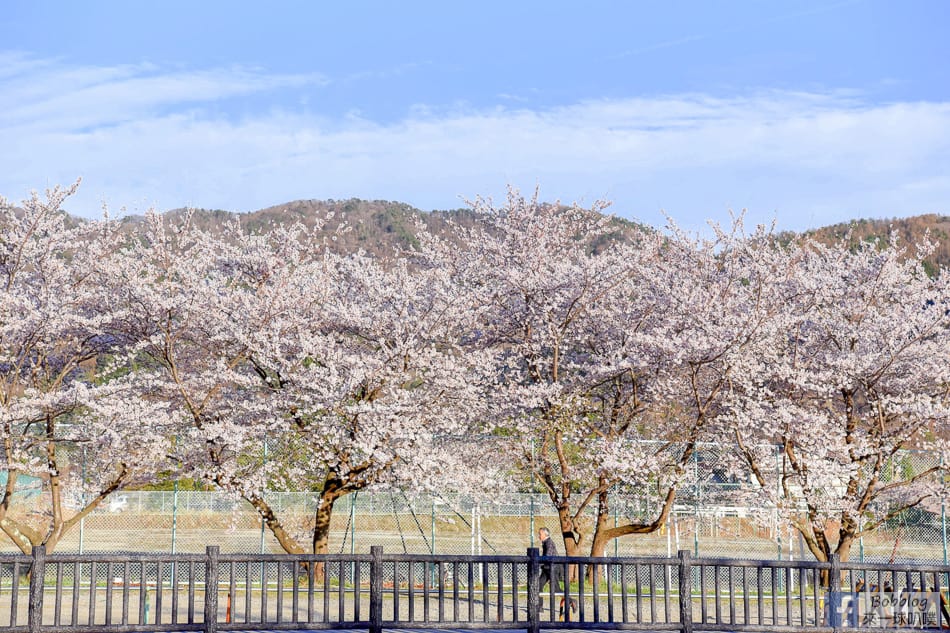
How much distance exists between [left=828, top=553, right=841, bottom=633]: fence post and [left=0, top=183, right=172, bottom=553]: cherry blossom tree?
1367 centimetres

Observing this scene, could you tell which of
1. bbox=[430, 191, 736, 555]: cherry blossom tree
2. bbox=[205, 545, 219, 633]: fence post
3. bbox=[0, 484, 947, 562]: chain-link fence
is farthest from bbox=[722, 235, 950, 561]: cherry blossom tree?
bbox=[205, 545, 219, 633]: fence post

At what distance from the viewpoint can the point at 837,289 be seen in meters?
24.8

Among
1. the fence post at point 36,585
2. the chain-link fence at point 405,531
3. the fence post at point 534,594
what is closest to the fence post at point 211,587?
the fence post at point 36,585

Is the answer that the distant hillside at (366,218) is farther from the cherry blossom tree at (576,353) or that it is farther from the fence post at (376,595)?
the fence post at (376,595)

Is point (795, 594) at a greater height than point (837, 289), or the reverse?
point (837, 289)

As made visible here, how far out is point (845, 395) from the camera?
24.0 meters

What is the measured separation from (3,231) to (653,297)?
589 inches

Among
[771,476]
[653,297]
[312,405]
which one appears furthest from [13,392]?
[771,476]

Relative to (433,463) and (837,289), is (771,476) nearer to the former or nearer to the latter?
(837,289)

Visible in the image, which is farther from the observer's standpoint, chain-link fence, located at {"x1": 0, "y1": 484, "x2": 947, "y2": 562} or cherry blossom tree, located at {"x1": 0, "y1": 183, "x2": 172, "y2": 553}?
chain-link fence, located at {"x1": 0, "y1": 484, "x2": 947, "y2": 562}

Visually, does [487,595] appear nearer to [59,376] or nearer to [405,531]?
[59,376]

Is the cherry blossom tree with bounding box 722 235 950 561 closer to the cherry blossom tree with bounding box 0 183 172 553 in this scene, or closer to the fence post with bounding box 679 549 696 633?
the fence post with bounding box 679 549 696 633

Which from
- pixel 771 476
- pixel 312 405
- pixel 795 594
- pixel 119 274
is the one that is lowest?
pixel 795 594

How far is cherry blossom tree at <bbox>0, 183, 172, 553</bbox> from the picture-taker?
21.0 meters
